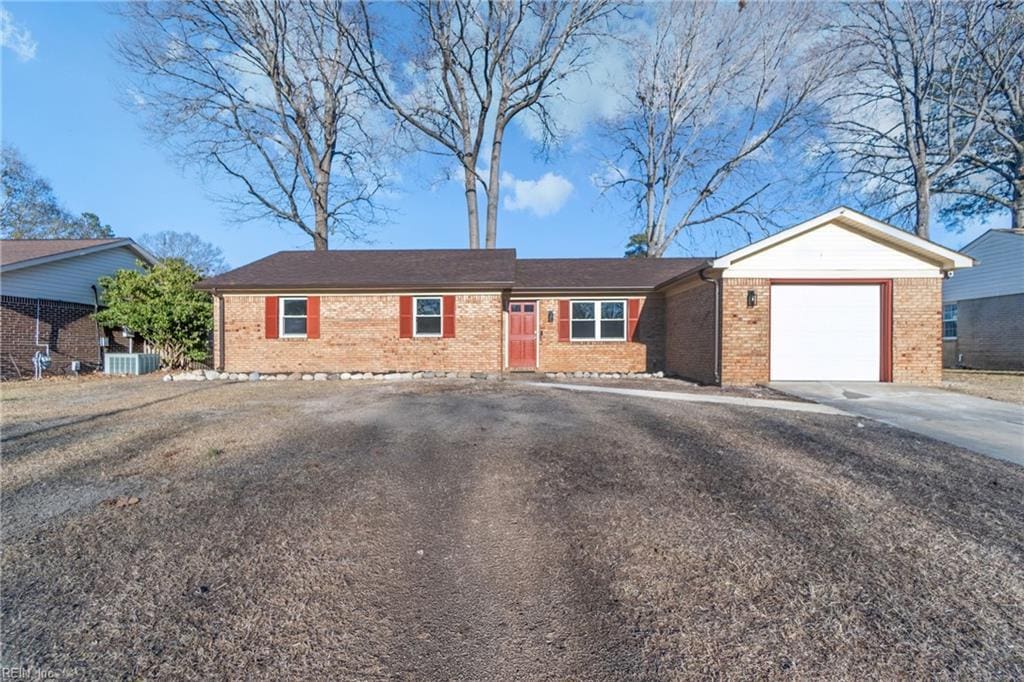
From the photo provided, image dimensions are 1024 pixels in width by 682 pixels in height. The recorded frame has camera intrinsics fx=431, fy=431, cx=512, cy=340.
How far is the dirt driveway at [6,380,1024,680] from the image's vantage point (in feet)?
6.12

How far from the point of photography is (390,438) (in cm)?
521

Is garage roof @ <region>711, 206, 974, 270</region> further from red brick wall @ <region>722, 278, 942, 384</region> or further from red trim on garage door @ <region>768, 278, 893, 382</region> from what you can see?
red trim on garage door @ <region>768, 278, 893, 382</region>

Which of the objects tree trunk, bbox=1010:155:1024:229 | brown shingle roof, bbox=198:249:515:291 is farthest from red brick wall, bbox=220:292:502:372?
tree trunk, bbox=1010:155:1024:229

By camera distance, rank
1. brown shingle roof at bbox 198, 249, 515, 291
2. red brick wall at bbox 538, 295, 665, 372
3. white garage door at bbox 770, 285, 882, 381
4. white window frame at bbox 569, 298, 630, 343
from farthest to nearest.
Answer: white window frame at bbox 569, 298, 630, 343
red brick wall at bbox 538, 295, 665, 372
brown shingle roof at bbox 198, 249, 515, 291
white garage door at bbox 770, 285, 882, 381

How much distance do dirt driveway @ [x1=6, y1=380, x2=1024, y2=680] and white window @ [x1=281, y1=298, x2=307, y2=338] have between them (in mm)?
8366

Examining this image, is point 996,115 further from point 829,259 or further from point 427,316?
point 427,316

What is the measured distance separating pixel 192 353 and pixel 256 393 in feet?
25.2

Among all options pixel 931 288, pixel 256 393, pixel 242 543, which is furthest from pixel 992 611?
pixel 931 288

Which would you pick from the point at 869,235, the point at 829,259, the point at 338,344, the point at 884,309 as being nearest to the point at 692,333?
the point at 829,259

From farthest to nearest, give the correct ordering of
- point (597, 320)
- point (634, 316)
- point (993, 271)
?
point (993, 271) < point (597, 320) < point (634, 316)

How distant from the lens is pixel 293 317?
13234mm

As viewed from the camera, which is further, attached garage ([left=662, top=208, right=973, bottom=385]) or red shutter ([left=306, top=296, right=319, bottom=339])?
red shutter ([left=306, top=296, right=319, bottom=339])

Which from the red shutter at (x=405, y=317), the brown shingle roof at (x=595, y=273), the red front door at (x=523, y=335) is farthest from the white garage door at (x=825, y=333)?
the red shutter at (x=405, y=317)

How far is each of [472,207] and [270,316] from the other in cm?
1104
